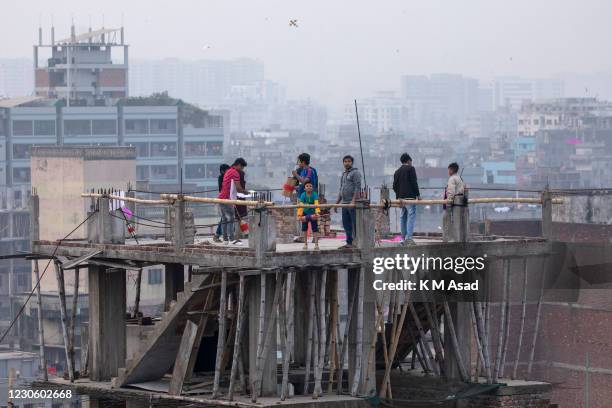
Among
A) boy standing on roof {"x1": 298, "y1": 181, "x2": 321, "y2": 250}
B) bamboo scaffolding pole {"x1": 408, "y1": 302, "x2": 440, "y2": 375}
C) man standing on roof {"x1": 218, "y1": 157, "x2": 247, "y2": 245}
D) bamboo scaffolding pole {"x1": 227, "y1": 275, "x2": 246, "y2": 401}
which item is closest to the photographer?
bamboo scaffolding pole {"x1": 227, "y1": 275, "x2": 246, "y2": 401}

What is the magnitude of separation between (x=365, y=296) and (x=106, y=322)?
449 centimetres

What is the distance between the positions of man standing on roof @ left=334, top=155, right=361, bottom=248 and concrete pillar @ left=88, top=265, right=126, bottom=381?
12.6 feet

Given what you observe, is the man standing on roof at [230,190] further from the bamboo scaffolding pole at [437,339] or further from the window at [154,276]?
the window at [154,276]

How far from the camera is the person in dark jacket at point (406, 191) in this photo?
88.5ft

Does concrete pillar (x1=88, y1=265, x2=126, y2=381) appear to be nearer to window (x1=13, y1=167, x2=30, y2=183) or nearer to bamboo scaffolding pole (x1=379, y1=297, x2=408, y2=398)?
bamboo scaffolding pole (x1=379, y1=297, x2=408, y2=398)

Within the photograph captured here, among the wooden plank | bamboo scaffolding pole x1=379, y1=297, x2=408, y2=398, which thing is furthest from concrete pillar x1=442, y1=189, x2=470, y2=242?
the wooden plank

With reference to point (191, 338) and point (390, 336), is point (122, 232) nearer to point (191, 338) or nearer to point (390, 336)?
point (191, 338)

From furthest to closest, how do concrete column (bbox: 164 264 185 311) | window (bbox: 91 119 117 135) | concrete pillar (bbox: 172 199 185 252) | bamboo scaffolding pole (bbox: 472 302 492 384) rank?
1. window (bbox: 91 119 117 135)
2. concrete column (bbox: 164 264 185 311)
3. bamboo scaffolding pole (bbox: 472 302 492 384)
4. concrete pillar (bbox: 172 199 185 252)

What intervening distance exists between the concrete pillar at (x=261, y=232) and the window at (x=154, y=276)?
9469 centimetres

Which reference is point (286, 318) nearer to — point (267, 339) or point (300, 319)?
point (267, 339)

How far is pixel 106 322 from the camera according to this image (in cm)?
2755

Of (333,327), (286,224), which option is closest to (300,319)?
(333,327)

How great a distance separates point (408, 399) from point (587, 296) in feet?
134

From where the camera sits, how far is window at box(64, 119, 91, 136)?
196125 millimetres
